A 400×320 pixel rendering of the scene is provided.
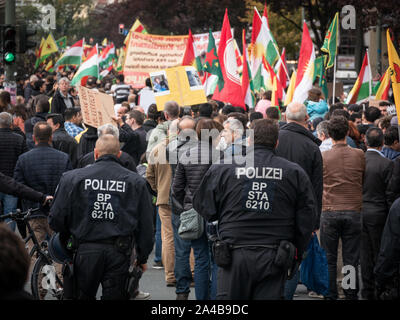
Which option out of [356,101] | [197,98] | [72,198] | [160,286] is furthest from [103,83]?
[72,198]

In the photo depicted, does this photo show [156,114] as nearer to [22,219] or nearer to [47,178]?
[47,178]

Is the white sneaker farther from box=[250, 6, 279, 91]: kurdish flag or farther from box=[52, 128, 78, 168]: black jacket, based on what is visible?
box=[250, 6, 279, 91]: kurdish flag

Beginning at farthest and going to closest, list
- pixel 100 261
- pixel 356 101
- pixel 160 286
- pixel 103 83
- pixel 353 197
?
pixel 103 83, pixel 356 101, pixel 160 286, pixel 353 197, pixel 100 261

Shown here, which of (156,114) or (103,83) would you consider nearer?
(156,114)

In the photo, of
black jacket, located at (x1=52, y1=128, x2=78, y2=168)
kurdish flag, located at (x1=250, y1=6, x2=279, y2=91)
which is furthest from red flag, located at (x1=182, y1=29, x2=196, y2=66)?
black jacket, located at (x1=52, y1=128, x2=78, y2=168)

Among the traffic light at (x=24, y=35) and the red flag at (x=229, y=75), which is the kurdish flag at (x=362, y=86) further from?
the traffic light at (x=24, y=35)

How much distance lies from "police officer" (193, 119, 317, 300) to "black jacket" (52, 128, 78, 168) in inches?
191

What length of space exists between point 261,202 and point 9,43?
9911 millimetres

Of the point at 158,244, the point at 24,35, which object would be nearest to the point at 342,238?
the point at 158,244

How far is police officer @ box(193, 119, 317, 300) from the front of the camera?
18.8 feet

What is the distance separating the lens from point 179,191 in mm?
7766

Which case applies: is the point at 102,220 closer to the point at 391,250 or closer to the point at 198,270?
the point at 198,270

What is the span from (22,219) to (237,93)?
746cm

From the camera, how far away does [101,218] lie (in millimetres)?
6141
